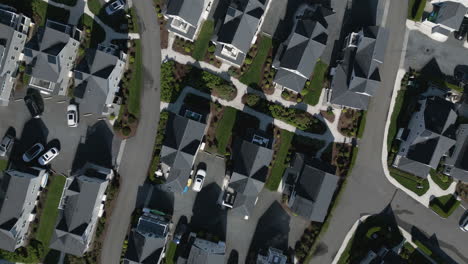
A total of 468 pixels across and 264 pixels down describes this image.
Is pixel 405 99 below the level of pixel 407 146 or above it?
above

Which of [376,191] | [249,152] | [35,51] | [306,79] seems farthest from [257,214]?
[35,51]

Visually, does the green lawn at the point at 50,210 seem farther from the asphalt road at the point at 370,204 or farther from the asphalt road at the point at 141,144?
the asphalt road at the point at 370,204

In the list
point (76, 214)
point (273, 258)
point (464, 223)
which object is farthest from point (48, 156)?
point (464, 223)

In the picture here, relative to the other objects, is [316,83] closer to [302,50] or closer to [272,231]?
[302,50]

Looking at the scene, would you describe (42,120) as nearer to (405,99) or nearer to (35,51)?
(35,51)

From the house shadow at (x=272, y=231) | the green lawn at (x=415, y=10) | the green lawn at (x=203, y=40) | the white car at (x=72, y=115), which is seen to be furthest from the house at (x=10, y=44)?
the green lawn at (x=415, y=10)

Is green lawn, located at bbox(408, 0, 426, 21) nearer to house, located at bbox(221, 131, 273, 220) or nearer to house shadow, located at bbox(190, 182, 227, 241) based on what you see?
house, located at bbox(221, 131, 273, 220)
